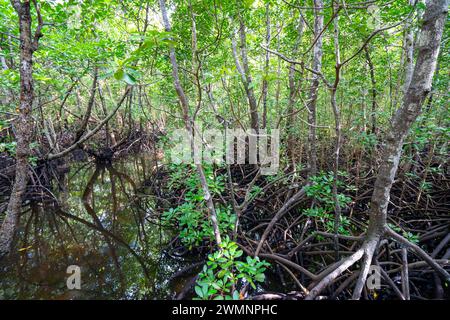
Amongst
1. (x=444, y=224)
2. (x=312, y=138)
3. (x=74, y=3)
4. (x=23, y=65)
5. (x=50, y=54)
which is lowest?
(x=444, y=224)

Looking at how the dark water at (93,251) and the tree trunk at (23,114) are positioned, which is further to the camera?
the dark water at (93,251)

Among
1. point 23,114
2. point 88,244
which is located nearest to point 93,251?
point 88,244

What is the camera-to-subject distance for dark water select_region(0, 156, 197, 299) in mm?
2750

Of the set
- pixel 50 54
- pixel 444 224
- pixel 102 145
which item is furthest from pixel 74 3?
pixel 102 145

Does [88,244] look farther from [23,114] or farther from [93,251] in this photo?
[23,114]

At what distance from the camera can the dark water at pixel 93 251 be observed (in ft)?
9.02

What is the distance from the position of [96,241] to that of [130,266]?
3.36ft

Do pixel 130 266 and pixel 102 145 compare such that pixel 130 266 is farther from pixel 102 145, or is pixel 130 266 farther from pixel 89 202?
pixel 102 145

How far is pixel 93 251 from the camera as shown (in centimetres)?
353

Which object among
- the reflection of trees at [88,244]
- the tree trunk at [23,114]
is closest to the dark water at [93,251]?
the reflection of trees at [88,244]

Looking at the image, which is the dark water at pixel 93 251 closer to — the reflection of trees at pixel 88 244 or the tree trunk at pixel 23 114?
the reflection of trees at pixel 88 244

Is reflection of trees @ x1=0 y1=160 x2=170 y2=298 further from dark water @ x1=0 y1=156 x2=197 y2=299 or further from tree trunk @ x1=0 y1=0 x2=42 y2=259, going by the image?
tree trunk @ x1=0 y1=0 x2=42 y2=259

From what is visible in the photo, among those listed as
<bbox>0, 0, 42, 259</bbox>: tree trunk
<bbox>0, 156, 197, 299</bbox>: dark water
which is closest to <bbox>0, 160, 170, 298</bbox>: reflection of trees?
<bbox>0, 156, 197, 299</bbox>: dark water

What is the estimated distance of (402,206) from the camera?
347cm
